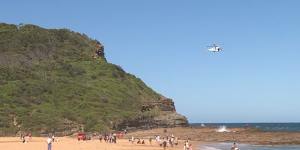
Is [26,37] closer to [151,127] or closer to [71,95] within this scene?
[71,95]

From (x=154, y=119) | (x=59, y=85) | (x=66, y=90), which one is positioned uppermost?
(x=59, y=85)

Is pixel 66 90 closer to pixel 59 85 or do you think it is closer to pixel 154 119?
pixel 59 85

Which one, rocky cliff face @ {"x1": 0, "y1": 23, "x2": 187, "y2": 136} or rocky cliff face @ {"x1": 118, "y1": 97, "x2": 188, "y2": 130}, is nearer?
rocky cliff face @ {"x1": 0, "y1": 23, "x2": 187, "y2": 136}

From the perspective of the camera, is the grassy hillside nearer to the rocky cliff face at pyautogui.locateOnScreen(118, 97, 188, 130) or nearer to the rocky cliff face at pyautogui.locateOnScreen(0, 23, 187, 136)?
the rocky cliff face at pyautogui.locateOnScreen(0, 23, 187, 136)

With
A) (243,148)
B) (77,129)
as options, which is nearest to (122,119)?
(77,129)

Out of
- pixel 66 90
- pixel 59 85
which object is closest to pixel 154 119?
pixel 66 90

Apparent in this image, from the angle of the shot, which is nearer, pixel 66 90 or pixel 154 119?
pixel 154 119

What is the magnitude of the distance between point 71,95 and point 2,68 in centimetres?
1890

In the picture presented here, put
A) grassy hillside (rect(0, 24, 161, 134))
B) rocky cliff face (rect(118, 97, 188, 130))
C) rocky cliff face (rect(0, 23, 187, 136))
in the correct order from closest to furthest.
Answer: rocky cliff face (rect(0, 23, 187, 136)) < grassy hillside (rect(0, 24, 161, 134)) < rocky cliff face (rect(118, 97, 188, 130))

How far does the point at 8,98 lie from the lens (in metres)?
107

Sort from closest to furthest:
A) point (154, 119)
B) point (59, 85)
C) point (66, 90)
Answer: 1. point (154, 119)
2. point (66, 90)
3. point (59, 85)

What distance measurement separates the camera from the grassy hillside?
98.1 m

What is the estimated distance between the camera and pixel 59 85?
12088 centimetres

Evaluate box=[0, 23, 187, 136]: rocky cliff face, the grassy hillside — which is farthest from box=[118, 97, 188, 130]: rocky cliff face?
the grassy hillside
